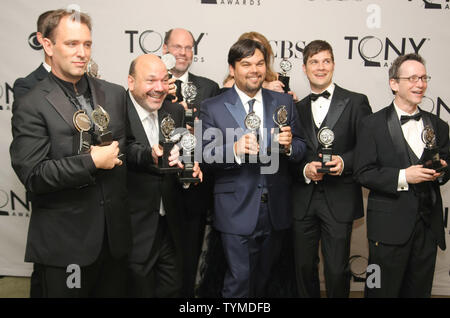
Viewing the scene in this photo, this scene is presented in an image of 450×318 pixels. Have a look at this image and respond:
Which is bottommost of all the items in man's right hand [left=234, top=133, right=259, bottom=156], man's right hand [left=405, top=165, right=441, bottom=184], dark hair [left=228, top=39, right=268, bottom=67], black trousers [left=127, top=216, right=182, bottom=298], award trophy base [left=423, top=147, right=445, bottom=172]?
black trousers [left=127, top=216, right=182, bottom=298]

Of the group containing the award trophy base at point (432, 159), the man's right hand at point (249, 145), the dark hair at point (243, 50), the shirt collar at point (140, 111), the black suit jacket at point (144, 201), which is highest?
the dark hair at point (243, 50)

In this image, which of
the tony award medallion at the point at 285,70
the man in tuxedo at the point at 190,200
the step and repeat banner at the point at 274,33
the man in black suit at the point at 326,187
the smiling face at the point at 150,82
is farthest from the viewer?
the step and repeat banner at the point at 274,33

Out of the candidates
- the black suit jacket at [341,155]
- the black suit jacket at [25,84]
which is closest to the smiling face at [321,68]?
the black suit jacket at [341,155]

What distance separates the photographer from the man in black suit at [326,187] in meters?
3.08

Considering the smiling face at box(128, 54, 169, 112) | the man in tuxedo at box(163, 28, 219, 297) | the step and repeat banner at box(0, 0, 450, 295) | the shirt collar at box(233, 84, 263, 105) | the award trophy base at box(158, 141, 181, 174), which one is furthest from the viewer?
the step and repeat banner at box(0, 0, 450, 295)

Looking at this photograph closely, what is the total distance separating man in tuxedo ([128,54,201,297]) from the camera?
8.97 feet

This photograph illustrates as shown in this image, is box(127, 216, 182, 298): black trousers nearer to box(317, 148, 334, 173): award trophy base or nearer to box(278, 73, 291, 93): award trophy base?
box(317, 148, 334, 173): award trophy base

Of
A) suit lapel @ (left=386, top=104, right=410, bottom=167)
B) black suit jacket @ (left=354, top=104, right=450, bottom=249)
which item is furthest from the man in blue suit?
suit lapel @ (left=386, top=104, right=410, bottom=167)

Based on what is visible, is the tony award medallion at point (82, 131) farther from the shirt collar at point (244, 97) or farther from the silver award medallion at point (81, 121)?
the shirt collar at point (244, 97)

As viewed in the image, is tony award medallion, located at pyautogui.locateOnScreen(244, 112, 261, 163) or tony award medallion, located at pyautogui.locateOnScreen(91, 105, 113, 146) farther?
tony award medallion, located at pyautogui.locateOnScreen(244, 112, 261, 163)

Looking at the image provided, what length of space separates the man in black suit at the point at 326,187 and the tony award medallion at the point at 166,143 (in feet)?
3.19

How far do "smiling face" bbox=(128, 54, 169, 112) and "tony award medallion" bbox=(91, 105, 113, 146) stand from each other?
1.55 feet

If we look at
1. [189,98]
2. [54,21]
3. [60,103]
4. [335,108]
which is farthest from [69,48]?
[335,108]
